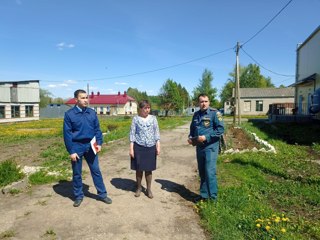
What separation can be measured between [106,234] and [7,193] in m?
2.80

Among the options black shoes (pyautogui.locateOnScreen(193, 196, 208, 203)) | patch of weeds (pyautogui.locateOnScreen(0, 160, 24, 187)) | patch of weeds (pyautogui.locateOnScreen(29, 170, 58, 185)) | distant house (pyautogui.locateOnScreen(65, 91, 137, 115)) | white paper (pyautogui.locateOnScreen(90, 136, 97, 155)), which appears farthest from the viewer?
distant house (pyautogui.locateOnScreen(65, 91, 137, 115))

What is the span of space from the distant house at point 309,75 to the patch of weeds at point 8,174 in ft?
61.2

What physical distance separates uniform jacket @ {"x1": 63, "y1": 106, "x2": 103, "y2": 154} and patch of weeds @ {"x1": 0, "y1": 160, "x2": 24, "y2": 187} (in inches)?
79.6

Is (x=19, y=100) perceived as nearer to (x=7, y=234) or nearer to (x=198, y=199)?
(x=7, y=234)

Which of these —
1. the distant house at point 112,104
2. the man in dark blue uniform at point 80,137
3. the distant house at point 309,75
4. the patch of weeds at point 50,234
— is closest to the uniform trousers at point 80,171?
the man in dark blue uniform at point 80,137

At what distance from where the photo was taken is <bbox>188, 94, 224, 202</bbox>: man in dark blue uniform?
476cm

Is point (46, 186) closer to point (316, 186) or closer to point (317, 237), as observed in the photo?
point (317, 237)

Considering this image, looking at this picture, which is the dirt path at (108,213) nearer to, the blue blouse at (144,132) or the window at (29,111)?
the blue blouse at (144,132)

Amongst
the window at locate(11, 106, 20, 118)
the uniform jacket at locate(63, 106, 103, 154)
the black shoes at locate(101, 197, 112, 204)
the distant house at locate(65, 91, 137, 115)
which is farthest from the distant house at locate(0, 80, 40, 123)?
the black shoes at locate(101, 197, 112, 204)

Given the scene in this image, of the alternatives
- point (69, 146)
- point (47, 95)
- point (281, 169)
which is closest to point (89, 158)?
point (69, 146)

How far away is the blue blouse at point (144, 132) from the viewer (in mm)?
5121

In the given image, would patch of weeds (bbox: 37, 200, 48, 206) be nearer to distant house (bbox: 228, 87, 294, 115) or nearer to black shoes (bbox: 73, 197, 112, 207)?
black shoes (bbox: 73, 197, 112, 207)

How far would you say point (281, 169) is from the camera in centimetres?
745

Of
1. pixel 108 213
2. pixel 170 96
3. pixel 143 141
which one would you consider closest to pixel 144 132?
pixel 143 141
